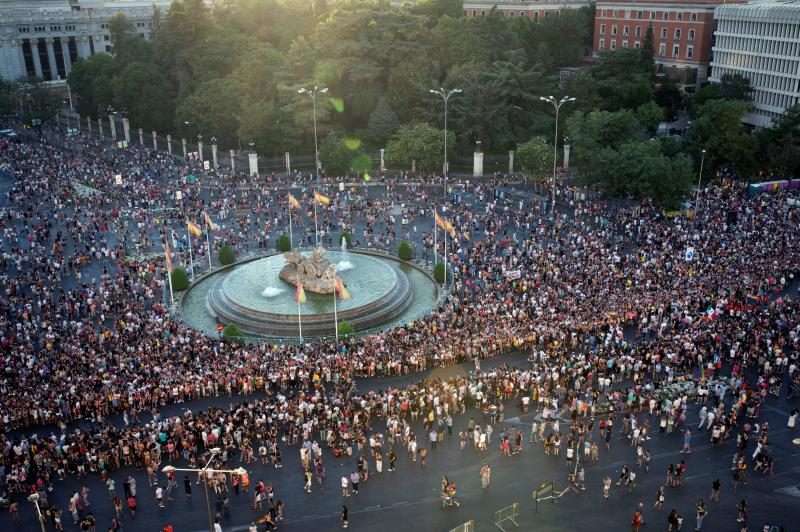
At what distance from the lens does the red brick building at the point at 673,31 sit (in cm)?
8456

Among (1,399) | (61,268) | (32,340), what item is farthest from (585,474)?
(61,268)

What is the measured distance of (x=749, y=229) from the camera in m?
47.2

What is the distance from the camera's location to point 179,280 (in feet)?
141

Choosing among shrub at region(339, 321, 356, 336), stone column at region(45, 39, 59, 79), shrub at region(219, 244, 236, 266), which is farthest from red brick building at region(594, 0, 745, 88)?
stone column at region(45, 39, 59, 79)

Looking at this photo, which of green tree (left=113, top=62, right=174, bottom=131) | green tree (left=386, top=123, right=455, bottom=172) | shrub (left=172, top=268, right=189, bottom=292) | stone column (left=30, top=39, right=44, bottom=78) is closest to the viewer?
shrub (left=172, top=268, right=189, bottom=292)

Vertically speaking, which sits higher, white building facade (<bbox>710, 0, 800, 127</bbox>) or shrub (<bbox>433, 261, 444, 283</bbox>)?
white building facade (<bbox>710, 0, 800, 127</bbox>)

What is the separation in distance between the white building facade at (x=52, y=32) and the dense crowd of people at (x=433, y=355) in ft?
258

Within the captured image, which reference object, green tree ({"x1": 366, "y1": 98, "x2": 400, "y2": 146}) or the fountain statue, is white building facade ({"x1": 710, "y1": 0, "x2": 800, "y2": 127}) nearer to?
green tree ({"x1": 366, "y1": 98, "x2": 400, "y2": 146})

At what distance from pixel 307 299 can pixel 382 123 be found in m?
36.1

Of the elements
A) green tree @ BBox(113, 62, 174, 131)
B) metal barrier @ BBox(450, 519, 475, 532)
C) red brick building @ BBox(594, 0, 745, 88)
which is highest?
red brick building @ BBox(594, 0, 745, 88)

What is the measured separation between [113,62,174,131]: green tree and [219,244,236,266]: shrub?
40.4 m

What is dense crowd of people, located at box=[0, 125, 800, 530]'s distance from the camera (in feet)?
87.6

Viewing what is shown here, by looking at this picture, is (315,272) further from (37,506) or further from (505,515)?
(37,506)

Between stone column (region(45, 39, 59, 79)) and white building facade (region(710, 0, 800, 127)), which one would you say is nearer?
white building facade (region(710, 0, 800, 127))
